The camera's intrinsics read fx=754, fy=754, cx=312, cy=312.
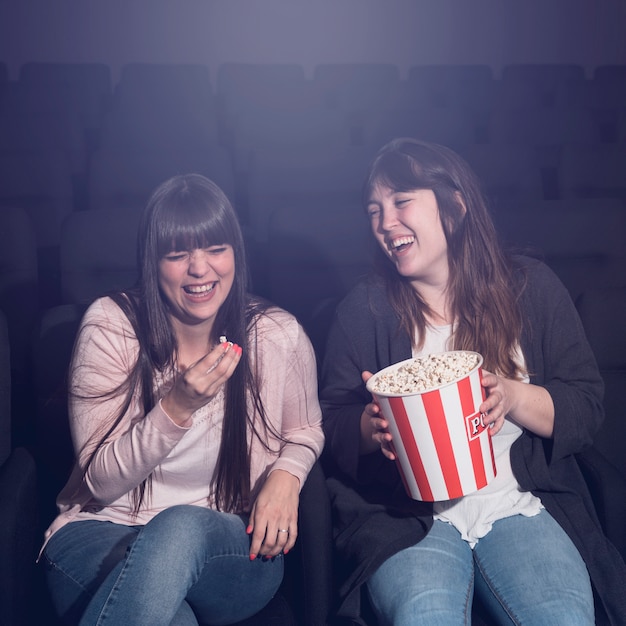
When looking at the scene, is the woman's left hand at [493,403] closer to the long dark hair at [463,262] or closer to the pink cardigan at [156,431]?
the long dark hair at [463,262]

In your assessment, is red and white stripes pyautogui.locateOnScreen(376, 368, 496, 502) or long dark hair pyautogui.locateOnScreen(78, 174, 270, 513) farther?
long dark hair pyautogui.locateOnScreen(78, 174, 270, 513)

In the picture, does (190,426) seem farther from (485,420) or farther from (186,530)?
(485,420)

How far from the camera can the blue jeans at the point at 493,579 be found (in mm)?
902

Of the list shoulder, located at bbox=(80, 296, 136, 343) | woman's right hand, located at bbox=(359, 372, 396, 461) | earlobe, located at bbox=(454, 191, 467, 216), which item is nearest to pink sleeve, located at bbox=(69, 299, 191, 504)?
shoulder, located at bbox=(80, 296, 136, 343)

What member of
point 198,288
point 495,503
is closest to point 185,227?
point 198,288

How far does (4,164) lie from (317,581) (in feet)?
4.86

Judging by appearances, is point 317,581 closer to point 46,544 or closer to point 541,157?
point 46,544

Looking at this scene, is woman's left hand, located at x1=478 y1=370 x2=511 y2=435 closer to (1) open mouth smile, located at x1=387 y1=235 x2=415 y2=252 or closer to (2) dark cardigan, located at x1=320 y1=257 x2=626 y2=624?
(2) dark cardigan, located at x1=320 y1=257 x2=626 y2=624

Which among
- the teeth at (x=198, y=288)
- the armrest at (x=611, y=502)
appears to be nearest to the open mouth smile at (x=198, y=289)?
the teeth at (x=198, y=288)

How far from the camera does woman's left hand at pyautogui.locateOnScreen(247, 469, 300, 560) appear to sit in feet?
3.22

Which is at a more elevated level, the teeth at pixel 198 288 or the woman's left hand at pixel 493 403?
the teeth at pixel 198 288

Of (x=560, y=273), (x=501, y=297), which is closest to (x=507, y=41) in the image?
(x=560, y=273)

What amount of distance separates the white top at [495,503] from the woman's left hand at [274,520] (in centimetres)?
20

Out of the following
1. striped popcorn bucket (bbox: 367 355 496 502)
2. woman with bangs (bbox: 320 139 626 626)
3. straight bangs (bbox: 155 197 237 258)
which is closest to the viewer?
Answer: striped popcorn bucket (bbox: 367 355 496 502)
